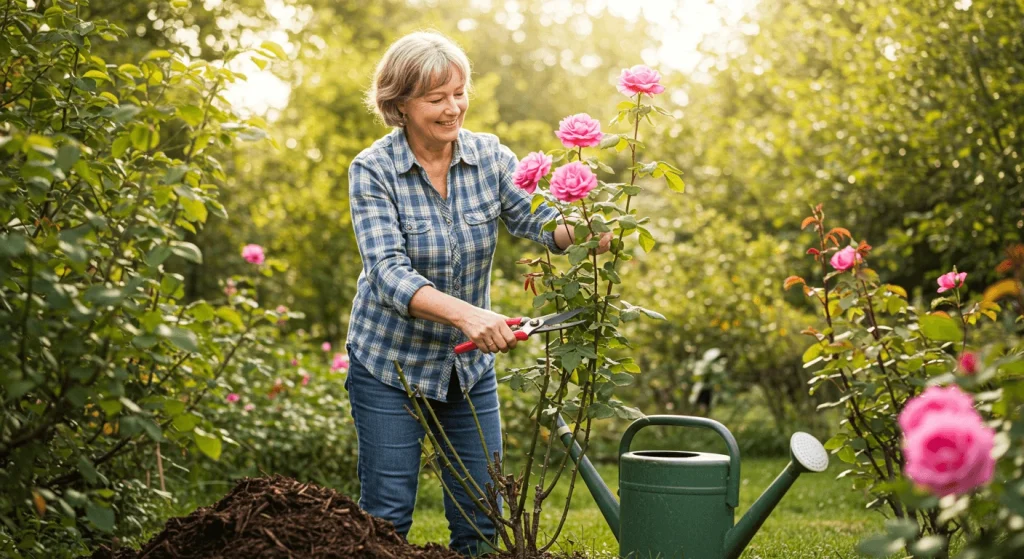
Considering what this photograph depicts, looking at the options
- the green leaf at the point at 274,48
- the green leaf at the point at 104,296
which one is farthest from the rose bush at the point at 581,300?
the green leaf at the point at 104,296

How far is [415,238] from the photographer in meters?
2.63

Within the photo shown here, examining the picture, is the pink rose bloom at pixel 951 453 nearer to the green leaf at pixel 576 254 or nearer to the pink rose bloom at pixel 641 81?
the green leaf at pixel 576 254

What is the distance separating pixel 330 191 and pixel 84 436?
28.5 feet

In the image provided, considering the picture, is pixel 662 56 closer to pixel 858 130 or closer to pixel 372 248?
pixel 858 130

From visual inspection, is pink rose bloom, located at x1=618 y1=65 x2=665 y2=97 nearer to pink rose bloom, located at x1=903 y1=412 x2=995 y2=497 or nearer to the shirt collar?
the shirt collar

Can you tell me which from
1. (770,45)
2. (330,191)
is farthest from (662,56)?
(330,191)

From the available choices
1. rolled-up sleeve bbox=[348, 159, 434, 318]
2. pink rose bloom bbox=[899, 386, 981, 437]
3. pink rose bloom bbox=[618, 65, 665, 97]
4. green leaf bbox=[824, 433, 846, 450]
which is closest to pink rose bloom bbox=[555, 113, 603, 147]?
pink rose bloom bbox=[618, 65, 665, 97]

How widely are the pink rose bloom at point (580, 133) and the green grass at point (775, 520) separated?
1155mm

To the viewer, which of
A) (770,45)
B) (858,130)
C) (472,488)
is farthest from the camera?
(770,45)

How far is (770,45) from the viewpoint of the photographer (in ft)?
29.8

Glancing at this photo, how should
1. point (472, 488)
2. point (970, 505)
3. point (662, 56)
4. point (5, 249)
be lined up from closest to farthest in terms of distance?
point (970, 505) < point (5, 249) < point (472, 488) < point (662, 56)

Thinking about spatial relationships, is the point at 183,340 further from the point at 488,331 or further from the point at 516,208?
the point at 516,208

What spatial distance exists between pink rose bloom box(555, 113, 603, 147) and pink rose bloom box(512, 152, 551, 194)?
0.09m

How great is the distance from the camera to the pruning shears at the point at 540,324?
7.74ft
